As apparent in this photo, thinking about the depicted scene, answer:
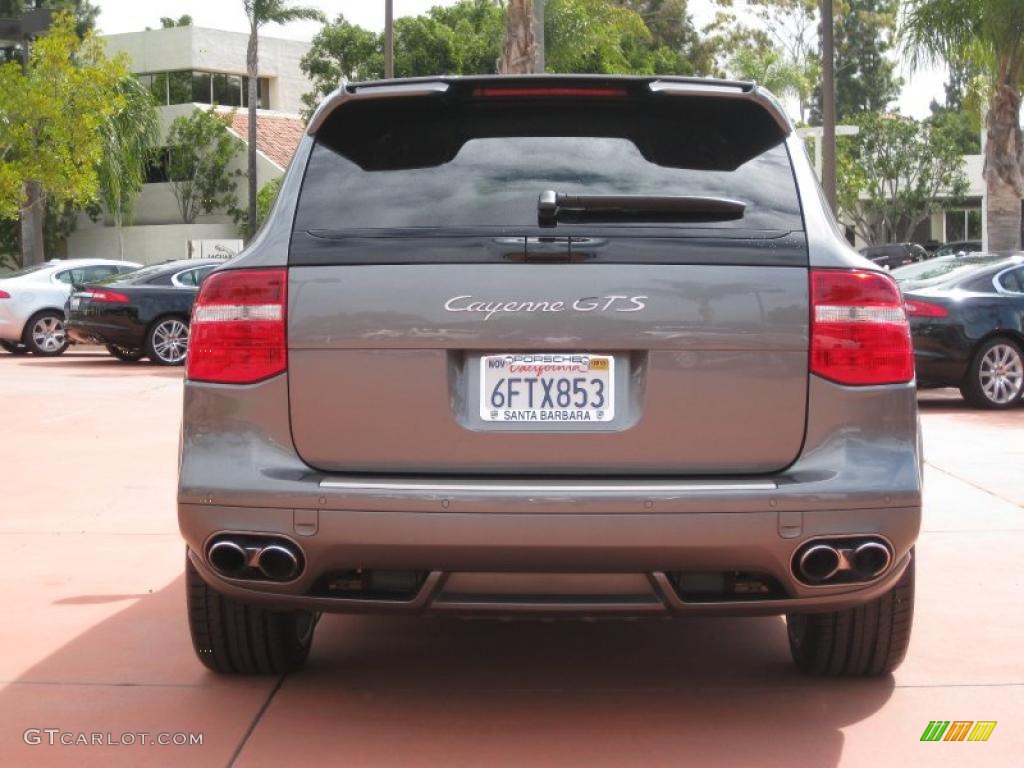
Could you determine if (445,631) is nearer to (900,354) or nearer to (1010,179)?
(900,354)

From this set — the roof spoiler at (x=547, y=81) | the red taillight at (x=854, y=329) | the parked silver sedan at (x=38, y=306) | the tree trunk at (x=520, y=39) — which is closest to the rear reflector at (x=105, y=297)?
the parked silver sedan at (x=38, y=306)

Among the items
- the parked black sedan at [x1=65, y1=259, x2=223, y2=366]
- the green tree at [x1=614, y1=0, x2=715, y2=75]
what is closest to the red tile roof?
the green tree at [x1=614, y1=0, x2=715, y2=75]

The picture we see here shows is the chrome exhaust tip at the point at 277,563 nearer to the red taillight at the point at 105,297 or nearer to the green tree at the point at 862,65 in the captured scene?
the red taillight at the point at 105,297

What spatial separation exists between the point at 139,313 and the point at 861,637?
16500 millimetres

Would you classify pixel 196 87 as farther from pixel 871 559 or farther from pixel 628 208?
pixel 871 559

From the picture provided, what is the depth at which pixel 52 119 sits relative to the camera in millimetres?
32688

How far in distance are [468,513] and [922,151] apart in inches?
2315

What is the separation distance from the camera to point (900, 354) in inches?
164

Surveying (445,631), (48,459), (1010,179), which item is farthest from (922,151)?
(445,631)

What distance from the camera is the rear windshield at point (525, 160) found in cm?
420

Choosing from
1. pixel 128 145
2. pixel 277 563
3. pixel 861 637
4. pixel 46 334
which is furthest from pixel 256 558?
pixel 128 145

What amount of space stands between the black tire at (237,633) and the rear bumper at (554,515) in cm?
51

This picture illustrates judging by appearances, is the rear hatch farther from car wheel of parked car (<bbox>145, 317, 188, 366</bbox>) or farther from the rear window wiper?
car wheel of parked car (<bbox>145, 317, 188, 366</bbox>)

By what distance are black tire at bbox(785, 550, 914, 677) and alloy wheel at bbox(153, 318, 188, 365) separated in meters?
16.1
